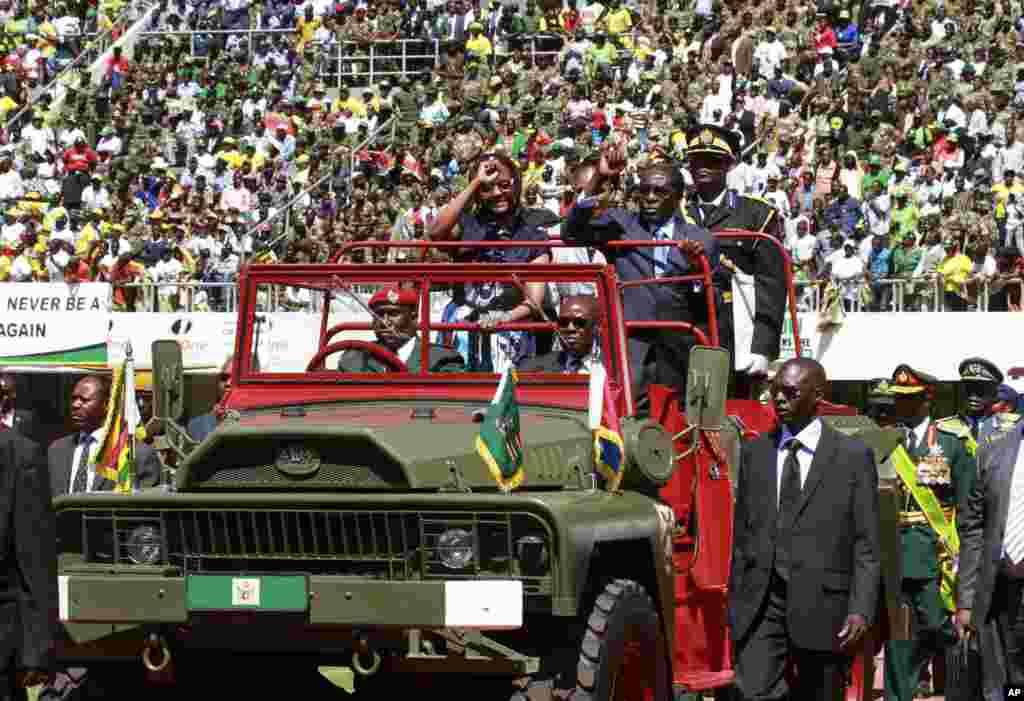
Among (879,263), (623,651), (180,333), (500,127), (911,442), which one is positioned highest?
(500,127)

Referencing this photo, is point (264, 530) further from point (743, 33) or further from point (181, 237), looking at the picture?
point (743, 33)

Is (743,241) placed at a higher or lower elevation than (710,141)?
lower

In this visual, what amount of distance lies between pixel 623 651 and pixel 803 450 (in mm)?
1184

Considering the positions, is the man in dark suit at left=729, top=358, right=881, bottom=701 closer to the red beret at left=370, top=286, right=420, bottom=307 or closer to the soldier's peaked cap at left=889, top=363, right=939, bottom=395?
the red beret at left=370, top=286, right=420, bottom=307

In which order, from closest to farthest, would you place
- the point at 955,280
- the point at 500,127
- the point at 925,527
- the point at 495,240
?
the point at 495,240 < the point at 925,527 < the point at 955,280 < the point at 500,127

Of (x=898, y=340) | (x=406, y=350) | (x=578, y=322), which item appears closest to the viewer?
(x=578, y=322)

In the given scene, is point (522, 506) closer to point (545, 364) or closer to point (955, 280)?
point (545, 364)

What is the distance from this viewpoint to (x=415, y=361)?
379 inches

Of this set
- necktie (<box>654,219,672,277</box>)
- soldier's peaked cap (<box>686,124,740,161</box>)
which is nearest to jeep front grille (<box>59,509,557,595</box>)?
necktie (<box>654,219,672,277</box>)

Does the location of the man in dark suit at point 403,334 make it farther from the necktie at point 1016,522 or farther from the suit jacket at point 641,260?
the necktie at point 1016,522

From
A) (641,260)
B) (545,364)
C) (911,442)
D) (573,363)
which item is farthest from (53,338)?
(573,363)

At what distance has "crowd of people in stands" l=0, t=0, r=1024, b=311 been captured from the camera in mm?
26562

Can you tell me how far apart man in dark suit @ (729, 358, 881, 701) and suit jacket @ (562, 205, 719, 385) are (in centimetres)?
159

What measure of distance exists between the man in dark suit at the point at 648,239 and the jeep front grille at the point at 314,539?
2.40 metres
